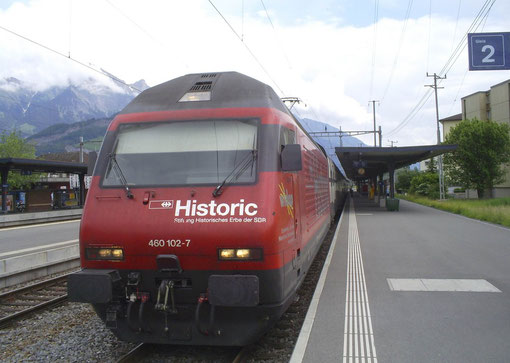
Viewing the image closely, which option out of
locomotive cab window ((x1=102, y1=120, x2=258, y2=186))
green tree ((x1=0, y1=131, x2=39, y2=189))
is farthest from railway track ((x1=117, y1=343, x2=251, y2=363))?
green tree ((x1=0, y1=131, x2=39, y2=189))

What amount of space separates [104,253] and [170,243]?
76 centimetres

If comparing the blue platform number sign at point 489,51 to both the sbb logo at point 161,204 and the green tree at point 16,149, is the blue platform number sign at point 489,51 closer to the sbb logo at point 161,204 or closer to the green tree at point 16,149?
the sbb logo at point 161,204

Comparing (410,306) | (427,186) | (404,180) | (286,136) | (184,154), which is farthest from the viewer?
(404,180)

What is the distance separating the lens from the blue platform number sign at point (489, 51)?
10.0 metres

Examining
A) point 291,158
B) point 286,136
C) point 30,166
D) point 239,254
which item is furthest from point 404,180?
point 239,254

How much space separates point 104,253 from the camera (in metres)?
4.64

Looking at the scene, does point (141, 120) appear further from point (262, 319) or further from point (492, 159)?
point (492, 159)

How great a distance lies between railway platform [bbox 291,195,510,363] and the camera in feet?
15.6

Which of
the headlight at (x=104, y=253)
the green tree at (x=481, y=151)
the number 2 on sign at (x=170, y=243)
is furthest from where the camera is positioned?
the green tree at (x=481, y=151)

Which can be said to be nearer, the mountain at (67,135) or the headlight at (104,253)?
the headlight at (104,253)

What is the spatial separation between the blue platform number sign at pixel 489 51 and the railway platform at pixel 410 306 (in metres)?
4.44

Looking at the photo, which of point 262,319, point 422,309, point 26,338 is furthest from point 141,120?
point 422,309

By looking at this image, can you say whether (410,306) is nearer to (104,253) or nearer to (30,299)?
(104,253)

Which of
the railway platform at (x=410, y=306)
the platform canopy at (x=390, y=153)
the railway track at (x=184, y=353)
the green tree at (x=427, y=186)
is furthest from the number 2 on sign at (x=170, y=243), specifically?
the green tree at (x=427, y=186)
